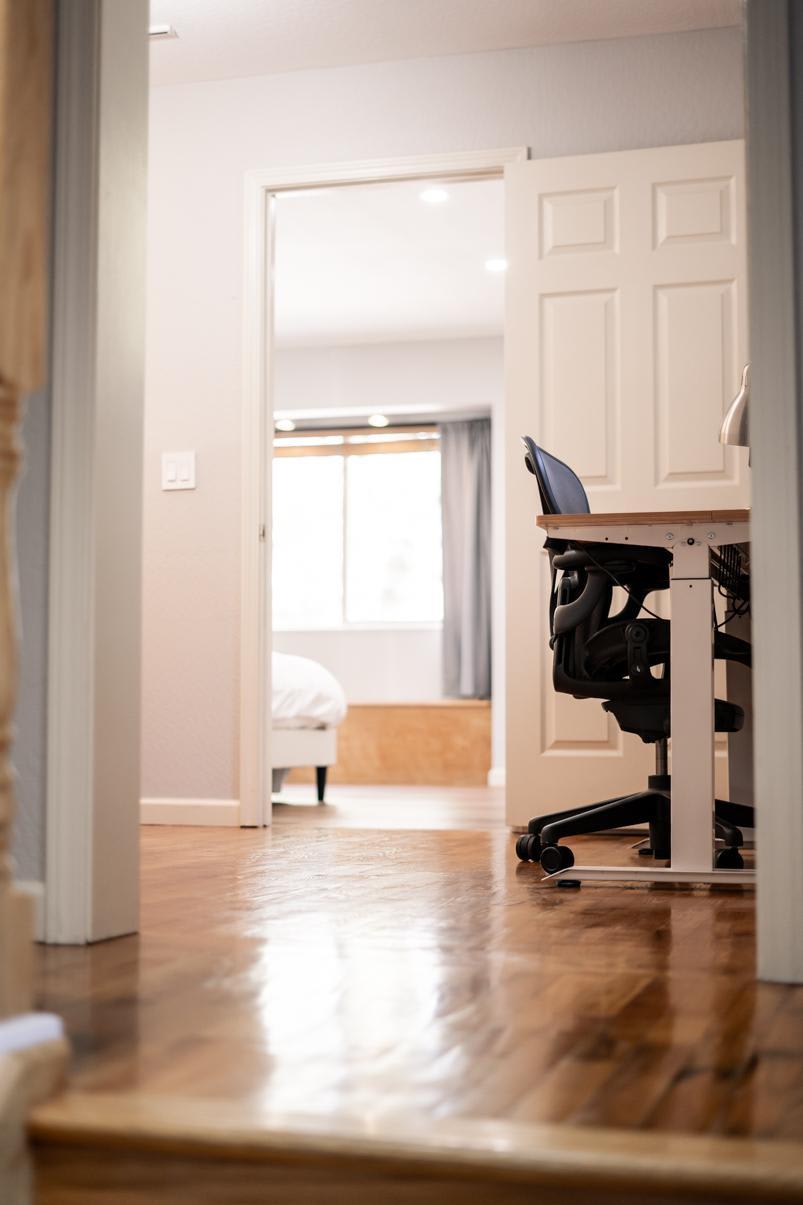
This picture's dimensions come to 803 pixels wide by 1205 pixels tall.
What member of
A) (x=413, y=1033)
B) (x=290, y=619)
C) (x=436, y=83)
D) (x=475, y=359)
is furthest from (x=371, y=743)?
(x=413, y=1033)

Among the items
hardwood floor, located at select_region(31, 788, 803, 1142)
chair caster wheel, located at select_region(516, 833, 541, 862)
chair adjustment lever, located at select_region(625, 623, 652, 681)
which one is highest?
chair adjustment lever, located at select_region(625, 623, 652, 681)

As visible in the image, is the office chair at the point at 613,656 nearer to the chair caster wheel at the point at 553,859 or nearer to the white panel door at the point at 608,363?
the chair caster wheel at the point at 553,859

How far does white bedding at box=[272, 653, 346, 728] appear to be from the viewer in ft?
18.2

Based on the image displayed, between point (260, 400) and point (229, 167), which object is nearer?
point (260, 400)

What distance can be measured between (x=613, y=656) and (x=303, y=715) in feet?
9.71

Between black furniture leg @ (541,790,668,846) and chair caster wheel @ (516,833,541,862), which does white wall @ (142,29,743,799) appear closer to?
chair caster wheel @ (516,833,541,862)

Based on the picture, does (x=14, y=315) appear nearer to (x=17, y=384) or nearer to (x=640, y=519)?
(x=17, y=384)

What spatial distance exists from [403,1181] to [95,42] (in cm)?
175

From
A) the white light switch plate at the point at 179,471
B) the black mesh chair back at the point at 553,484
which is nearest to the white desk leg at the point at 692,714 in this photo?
the black mesh chair back at the point at 553,484

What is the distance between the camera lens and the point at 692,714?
103 inches

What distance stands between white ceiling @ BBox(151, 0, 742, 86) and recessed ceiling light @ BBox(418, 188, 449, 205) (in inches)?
53.1

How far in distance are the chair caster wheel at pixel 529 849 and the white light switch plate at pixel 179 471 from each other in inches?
75.1

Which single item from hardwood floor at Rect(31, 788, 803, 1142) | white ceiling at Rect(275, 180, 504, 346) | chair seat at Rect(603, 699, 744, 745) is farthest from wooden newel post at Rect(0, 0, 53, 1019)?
white ceiling at Rect(275, 180, 504, 346)

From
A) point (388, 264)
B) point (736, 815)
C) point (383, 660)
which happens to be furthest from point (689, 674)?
point (383, 660)
